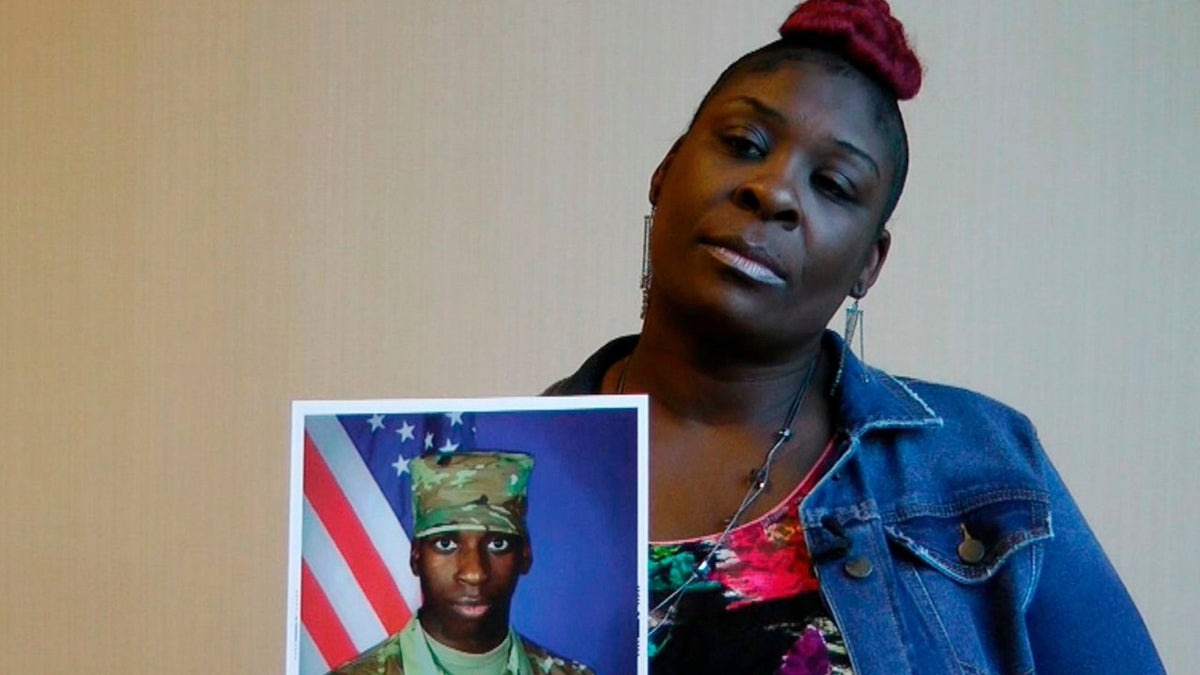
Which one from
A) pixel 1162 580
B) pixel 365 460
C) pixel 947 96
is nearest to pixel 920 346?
pixel 947 96

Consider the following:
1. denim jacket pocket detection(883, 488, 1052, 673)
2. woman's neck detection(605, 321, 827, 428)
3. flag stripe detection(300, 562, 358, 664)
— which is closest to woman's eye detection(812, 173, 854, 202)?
woman's neck detection(605, 321, 827, 428)

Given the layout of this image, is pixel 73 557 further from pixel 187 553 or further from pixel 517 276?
pixel 517 276

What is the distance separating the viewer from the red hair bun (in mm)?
954

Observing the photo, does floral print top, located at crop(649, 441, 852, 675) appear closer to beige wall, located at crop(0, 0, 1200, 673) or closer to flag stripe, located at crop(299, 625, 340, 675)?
flag stripe, located at crop(299, 625, 340, 675)

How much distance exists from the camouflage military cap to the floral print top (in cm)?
18

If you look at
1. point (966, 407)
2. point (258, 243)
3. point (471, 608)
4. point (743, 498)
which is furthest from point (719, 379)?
point (258, 243)

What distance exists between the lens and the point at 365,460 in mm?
770

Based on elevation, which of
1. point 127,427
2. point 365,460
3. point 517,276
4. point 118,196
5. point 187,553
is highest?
point 118,196

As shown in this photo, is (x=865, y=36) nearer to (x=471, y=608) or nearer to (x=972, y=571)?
(x=972, y=571)

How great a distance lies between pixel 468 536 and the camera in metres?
0.76

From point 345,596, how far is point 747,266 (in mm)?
344

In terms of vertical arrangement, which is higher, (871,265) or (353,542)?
(871,265)

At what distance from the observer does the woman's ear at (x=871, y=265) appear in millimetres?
986

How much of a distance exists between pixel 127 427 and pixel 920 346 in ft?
3.25
